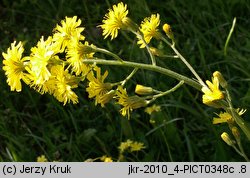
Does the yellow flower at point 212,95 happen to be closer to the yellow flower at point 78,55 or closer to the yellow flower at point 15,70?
the yellow flower at point 78,55

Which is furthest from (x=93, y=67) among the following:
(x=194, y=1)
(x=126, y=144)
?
(x=194, y=1)

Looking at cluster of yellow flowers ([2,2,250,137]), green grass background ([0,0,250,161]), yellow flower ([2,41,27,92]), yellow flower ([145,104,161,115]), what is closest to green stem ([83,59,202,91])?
cluster of yellow flowers ([2,2,250,137])

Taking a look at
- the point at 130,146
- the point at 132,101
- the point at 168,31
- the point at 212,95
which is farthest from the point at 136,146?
the point at 212,95

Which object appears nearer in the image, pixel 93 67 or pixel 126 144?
pixel 93 67

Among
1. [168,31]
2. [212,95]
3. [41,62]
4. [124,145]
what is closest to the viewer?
[212,95]

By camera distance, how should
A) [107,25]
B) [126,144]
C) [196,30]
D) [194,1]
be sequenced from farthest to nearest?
[194,1], [196,30], [126,144], [107,25]

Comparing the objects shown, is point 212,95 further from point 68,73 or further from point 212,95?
point 68,73

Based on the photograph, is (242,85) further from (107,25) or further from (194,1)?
(107,25)
